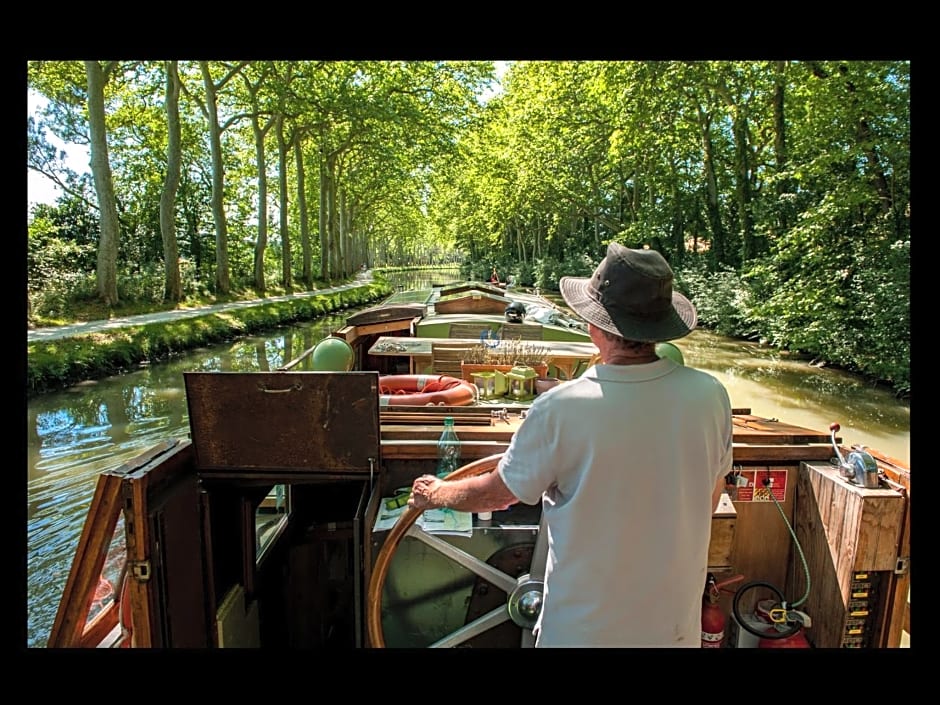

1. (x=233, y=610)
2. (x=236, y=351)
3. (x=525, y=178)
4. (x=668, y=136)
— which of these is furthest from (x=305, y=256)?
(x=233, y=610)

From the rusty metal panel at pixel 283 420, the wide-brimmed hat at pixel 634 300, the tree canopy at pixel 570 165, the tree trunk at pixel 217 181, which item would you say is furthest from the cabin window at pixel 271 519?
the tree trunk at pixel 217 181

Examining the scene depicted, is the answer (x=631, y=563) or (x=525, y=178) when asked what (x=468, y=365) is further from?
(x=525, y=178)

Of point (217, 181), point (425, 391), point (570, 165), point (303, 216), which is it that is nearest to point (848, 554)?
point (425, 391)

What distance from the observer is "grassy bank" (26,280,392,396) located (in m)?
13.2

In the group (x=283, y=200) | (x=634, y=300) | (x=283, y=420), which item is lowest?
(x=283, y=420)

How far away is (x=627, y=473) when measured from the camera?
1.71m

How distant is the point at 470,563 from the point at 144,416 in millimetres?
11840

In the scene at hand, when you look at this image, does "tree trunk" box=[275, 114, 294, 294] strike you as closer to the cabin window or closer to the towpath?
the towpath

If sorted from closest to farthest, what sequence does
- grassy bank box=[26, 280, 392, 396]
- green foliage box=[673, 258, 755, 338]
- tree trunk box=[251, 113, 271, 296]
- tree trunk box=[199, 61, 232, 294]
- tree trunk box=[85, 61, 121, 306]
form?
1. grassy bank box=[26, 280, 392, 396]
2. tree trunk box=[85, 61, 121, 306]
3. green foliage box=[673, 258, 755, 338]
4. tree trunk box=[199, 61, 232, 294]
5. tree trunk box=[251, 113, 271, 296]

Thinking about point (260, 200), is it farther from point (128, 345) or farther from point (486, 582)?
point (486, 582)

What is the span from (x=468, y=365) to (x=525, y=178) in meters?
33.3

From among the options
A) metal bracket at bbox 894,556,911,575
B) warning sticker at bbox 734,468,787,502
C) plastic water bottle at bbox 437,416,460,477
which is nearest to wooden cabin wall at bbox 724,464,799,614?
warning sticker at bbox 734,468,787,502

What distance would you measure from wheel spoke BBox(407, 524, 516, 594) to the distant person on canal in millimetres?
930

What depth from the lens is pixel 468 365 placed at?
5.99 meters
